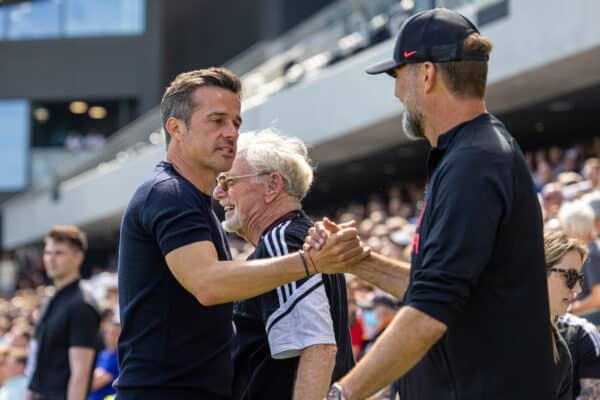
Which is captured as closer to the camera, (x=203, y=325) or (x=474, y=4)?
(x=203, y=325)

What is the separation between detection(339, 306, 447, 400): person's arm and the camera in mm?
2734

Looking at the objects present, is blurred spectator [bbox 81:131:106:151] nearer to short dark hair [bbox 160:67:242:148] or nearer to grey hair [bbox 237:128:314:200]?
grey hair [bbox 237:128:314:200]

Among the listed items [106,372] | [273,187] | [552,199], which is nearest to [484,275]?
[273,187]

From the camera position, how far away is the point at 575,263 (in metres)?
4.38

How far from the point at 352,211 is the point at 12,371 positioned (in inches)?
384

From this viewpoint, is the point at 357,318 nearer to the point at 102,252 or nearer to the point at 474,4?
the point at 474,4

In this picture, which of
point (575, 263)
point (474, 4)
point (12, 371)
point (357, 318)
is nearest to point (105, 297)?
point (12, 371)

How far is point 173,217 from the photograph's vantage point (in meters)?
3.49

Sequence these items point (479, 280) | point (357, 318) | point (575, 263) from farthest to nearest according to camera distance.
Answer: point (357, 318), point (575, 263), point (479, 280)

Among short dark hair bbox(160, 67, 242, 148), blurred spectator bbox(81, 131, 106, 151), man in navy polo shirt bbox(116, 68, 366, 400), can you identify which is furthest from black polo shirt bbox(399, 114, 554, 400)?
blurred spectator bbox(81, 131, 106, 151)

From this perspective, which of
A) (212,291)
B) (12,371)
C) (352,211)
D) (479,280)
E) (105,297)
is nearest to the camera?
(479,280)

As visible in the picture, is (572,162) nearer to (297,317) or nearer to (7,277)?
(297,317)

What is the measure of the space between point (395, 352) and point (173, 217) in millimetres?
1037

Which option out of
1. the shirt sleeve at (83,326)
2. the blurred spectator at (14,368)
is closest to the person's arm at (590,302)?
the shirt sleeve at (83,326)
